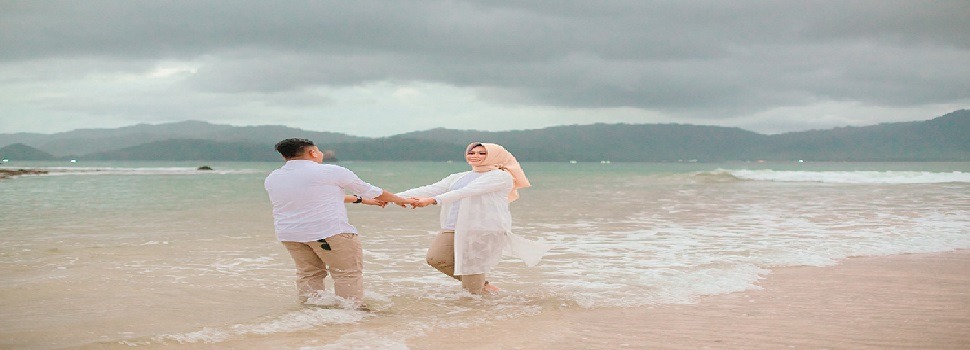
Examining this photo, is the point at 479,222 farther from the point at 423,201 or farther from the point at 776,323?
the point at 776,323

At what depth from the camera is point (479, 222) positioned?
7.24m

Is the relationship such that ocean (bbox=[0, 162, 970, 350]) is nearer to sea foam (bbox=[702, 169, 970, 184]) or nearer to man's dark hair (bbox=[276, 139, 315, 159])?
man's dark hair (bbox=[276, 139, 315, 159])

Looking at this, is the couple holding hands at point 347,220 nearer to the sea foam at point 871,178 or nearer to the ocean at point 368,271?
the ocean at point 368,271

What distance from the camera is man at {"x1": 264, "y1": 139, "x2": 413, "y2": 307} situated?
6.34 metres

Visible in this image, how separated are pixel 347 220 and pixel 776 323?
12.4ft

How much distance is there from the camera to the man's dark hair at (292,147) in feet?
20.8

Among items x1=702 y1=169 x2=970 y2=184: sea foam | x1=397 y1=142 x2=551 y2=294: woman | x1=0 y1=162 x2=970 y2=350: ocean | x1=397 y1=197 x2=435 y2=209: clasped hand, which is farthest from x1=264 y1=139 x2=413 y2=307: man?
x1=702 y1=169 x2=970 y2=184: sea foam

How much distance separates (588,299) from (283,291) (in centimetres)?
319

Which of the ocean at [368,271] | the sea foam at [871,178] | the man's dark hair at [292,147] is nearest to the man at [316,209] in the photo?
the man's dark hair at [292,147]

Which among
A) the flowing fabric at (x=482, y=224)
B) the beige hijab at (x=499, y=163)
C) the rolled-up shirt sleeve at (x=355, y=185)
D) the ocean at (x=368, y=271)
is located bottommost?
the ocean at (x=368, y=271)

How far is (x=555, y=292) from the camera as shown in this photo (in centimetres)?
777

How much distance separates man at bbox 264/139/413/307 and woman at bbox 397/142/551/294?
0.97 metres

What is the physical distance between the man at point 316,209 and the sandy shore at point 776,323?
1180 millimetres

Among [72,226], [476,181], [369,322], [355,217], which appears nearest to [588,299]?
[476,181]
